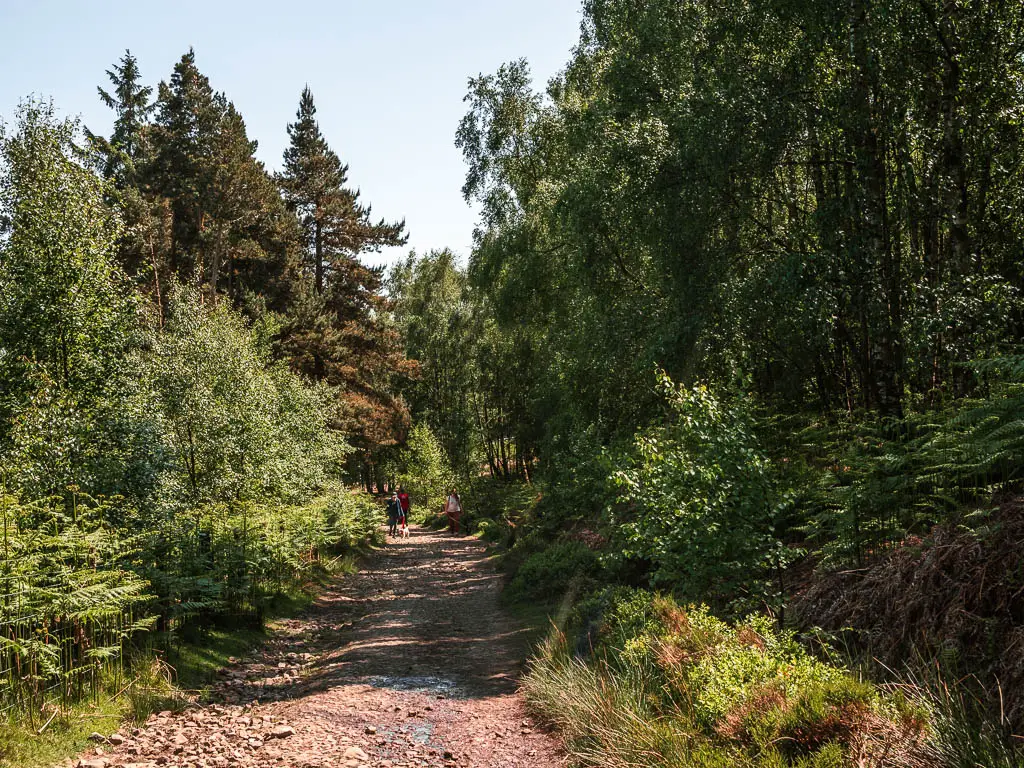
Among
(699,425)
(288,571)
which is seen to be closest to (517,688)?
(699,425)

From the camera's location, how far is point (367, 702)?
8094 mm

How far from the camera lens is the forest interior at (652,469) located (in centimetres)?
566

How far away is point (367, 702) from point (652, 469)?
14.5 ft

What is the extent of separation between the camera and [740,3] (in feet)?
40.7

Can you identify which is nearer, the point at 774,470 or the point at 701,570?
the point at 701,570

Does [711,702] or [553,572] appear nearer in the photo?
[711,702]

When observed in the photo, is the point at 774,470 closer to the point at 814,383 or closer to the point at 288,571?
the point at 814,383

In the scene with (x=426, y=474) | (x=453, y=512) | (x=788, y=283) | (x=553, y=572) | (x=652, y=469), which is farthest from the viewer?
(x=426, y=474)

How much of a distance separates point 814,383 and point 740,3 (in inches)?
295

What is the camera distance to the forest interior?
5664 mm

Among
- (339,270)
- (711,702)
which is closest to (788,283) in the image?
Answer: (711,702)

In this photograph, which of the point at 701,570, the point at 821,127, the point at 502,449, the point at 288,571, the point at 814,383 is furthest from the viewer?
the point at 502,449

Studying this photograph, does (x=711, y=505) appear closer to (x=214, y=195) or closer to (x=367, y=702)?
(x=367, y=702)

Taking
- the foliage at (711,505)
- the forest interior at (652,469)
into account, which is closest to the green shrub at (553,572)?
the forest interior at (652,469)
